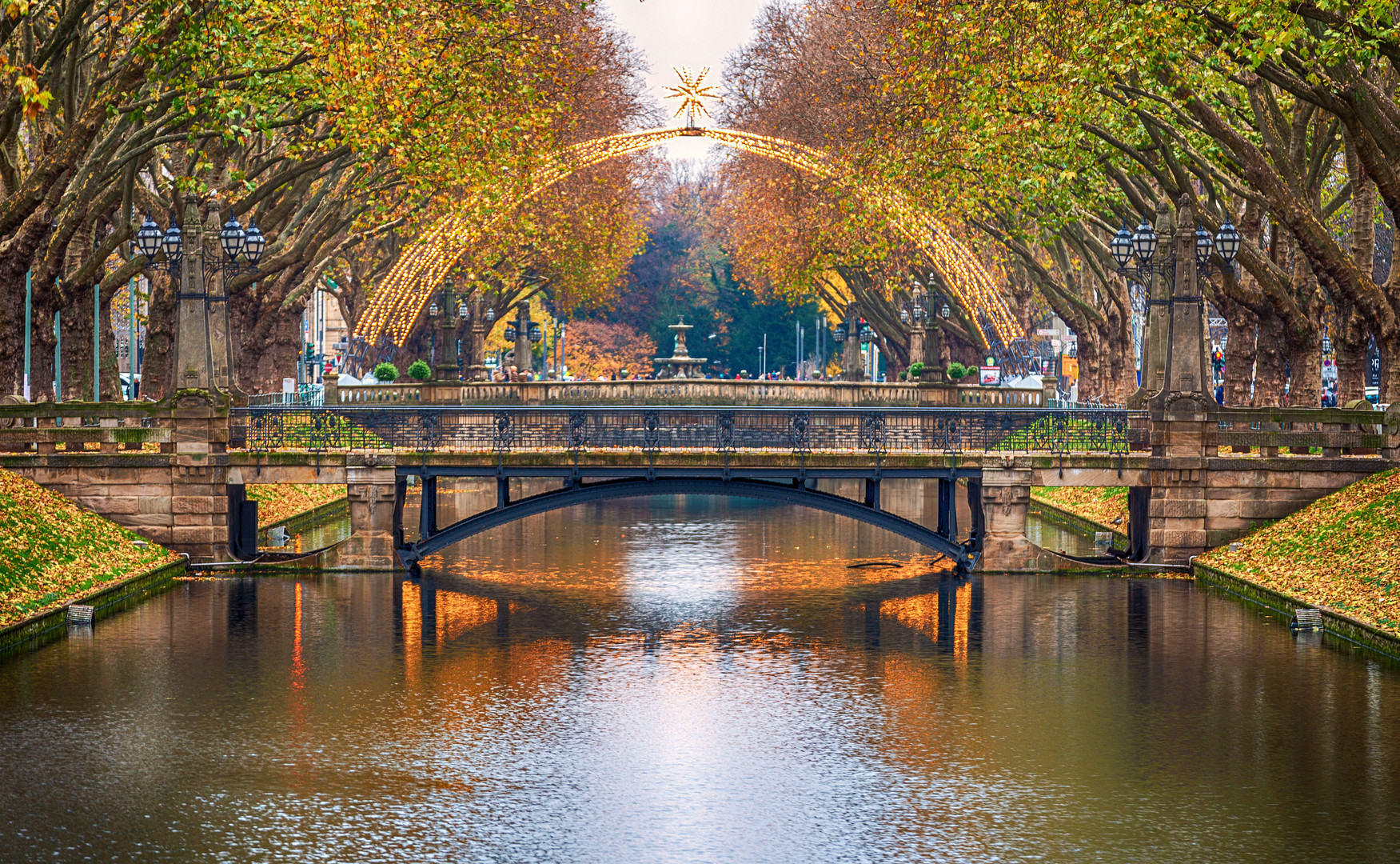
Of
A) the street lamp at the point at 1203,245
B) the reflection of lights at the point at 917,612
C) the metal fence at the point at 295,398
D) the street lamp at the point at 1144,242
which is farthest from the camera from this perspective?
the metal fence at the point at 295,398

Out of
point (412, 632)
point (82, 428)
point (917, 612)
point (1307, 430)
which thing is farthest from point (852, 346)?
point (412, 632)

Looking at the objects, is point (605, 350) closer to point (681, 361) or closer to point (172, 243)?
point (681, 361)

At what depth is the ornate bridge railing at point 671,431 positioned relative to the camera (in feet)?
107

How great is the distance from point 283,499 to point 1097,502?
21.1 m

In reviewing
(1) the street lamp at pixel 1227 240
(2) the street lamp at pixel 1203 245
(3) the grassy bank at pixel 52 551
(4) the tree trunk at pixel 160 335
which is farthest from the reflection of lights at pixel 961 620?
(4) the tree trunk at pixel 160 335

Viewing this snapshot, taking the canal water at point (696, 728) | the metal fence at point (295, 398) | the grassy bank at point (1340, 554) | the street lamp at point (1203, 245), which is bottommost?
the canal water at point (696, 728)

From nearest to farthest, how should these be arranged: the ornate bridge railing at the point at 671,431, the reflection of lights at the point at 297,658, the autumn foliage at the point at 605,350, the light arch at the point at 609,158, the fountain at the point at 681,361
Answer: the reflection of lights at the point at 297,658 < the ornate bridge railing at the point at 671,431 < the light arch at the point at 609,158 < the fountain at the point at 681,361 < the autumn foliage at the point at 605,350

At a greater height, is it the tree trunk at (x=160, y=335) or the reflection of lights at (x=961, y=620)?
the tree trunk at (x=160, y=335)

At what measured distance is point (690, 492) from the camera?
1283 inches

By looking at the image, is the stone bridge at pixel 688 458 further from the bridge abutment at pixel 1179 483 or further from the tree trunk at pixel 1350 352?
the tree trunk at pixel 1350 352

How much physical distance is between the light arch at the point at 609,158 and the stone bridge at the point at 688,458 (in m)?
12.8

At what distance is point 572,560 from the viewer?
3694 centimetres

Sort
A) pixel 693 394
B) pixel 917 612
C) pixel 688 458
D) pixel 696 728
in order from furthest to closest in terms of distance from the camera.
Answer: pixel 693 394, pixel 688 458, pixel 917 612, pixel 696 728

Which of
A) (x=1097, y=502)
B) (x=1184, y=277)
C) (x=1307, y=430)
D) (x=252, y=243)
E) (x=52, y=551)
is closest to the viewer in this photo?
(x=52, y=551)
